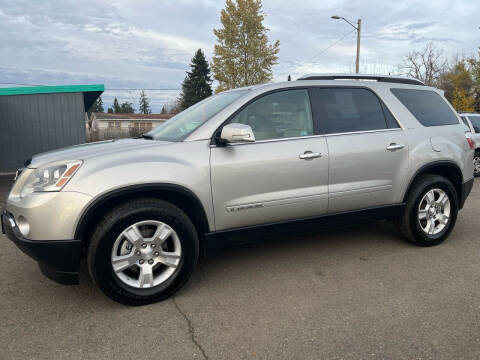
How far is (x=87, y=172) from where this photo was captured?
2834 mm

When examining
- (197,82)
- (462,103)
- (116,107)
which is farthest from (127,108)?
(462,103)

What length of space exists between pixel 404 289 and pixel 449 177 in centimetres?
197

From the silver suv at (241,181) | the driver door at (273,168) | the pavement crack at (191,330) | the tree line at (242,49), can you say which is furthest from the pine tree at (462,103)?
the pavement crack at (191,330)

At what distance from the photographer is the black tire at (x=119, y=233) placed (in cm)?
283

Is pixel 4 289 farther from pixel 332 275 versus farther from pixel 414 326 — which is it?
pixel 414 326

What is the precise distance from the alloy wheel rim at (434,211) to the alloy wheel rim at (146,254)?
2763mm

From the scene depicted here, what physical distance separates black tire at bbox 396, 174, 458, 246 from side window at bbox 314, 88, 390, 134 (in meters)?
0.74

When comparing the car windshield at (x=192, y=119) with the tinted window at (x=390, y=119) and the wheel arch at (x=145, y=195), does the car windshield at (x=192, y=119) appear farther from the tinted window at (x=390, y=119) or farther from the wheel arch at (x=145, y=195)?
the tinted window at (x=390, y=119)

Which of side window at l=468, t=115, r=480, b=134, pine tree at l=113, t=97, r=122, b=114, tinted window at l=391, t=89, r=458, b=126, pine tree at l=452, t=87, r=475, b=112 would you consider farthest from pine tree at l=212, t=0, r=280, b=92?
pine tree at l=113, t=97, r=122, b=114

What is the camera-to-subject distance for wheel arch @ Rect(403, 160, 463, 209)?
4172 millimetres

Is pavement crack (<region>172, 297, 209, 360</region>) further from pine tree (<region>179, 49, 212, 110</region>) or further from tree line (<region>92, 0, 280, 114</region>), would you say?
pine tree (<region>179, 49, 212, 110</region>)

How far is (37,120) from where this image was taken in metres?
12.7

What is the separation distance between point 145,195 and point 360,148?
2.11m

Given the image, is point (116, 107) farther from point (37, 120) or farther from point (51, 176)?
point (51, 176)
